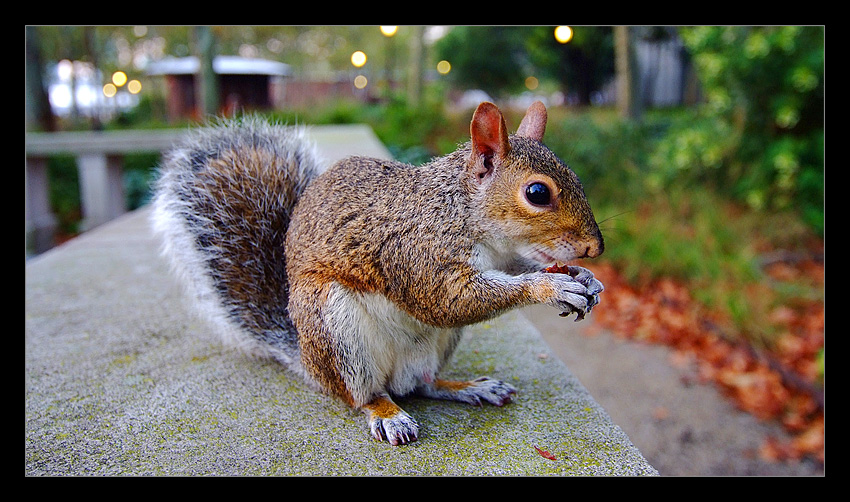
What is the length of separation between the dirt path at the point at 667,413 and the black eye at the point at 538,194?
1728 mm

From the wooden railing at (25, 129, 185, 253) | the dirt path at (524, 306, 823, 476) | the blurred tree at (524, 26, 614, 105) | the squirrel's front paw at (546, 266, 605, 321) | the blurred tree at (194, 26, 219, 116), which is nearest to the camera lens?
the squirrel's front paw at (546, 266, 605, 321)

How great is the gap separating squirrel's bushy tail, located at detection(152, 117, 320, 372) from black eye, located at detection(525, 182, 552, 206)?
77 cm

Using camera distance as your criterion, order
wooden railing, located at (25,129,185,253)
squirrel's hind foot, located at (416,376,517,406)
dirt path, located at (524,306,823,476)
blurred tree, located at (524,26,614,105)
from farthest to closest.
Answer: blurred tree, located at (524,26,614,105) < wooden railing, located at (25,129,185,253) < dirt path, located at (524,306,823,476) < squirrel's hind foot, located at (416,376,517,406)

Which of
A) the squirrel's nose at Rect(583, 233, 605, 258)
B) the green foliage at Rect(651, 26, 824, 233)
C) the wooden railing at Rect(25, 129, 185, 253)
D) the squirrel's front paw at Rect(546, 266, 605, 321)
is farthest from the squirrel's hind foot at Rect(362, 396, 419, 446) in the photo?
the wooden railing at Rect(25, 129, 185, 253)

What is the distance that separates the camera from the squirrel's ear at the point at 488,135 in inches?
53.2

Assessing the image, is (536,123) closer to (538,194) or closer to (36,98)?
(538,194)

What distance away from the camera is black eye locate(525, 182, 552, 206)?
1.37m

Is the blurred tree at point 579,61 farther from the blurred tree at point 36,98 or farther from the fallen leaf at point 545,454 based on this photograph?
the blurred tree at point 36,98

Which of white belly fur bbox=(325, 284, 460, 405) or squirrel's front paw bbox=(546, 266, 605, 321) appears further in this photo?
white belly fur bbox=(325, 284, 460, 405)

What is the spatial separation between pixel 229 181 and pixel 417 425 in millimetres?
881

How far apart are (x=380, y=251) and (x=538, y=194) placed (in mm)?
382

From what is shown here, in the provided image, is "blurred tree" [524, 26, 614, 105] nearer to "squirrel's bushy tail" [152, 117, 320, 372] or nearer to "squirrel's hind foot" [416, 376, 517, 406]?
"squirrel's bushy tail" [152, 117, 320, 372]
